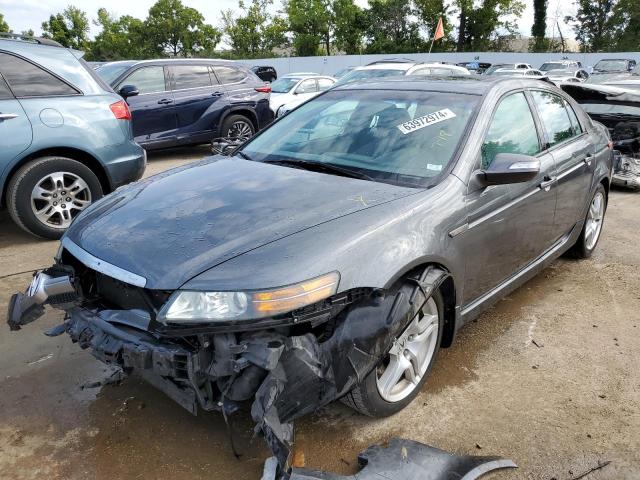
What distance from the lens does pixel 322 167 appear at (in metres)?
3.05

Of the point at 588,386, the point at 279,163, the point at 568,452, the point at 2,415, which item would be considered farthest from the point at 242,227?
the point at 588,386

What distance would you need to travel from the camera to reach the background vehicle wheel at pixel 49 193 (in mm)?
4691

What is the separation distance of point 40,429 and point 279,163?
6.13 ft

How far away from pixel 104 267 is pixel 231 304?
65 cm

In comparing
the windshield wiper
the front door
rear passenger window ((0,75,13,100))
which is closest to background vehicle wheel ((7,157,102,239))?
rear passenger window ((0,75,13,100))

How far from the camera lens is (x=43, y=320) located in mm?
3498

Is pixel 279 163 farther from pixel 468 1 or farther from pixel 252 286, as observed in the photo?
pixel 468 1

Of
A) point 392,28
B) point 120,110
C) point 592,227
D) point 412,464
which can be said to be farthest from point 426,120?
point 392,28

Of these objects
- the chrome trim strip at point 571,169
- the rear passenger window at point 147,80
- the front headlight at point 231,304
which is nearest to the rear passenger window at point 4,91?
the front headlight at point 231,304

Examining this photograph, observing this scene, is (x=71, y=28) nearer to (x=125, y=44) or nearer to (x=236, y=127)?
(x=125, y=44)

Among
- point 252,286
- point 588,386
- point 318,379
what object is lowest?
point 588,386

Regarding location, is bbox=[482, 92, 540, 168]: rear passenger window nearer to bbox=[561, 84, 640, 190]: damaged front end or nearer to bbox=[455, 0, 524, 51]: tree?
bbox=[561, 84, 640, 190]: damaged front end

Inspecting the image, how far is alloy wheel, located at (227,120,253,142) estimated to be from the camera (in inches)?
364

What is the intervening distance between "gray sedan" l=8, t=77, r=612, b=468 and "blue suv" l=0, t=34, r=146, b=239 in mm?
2105
